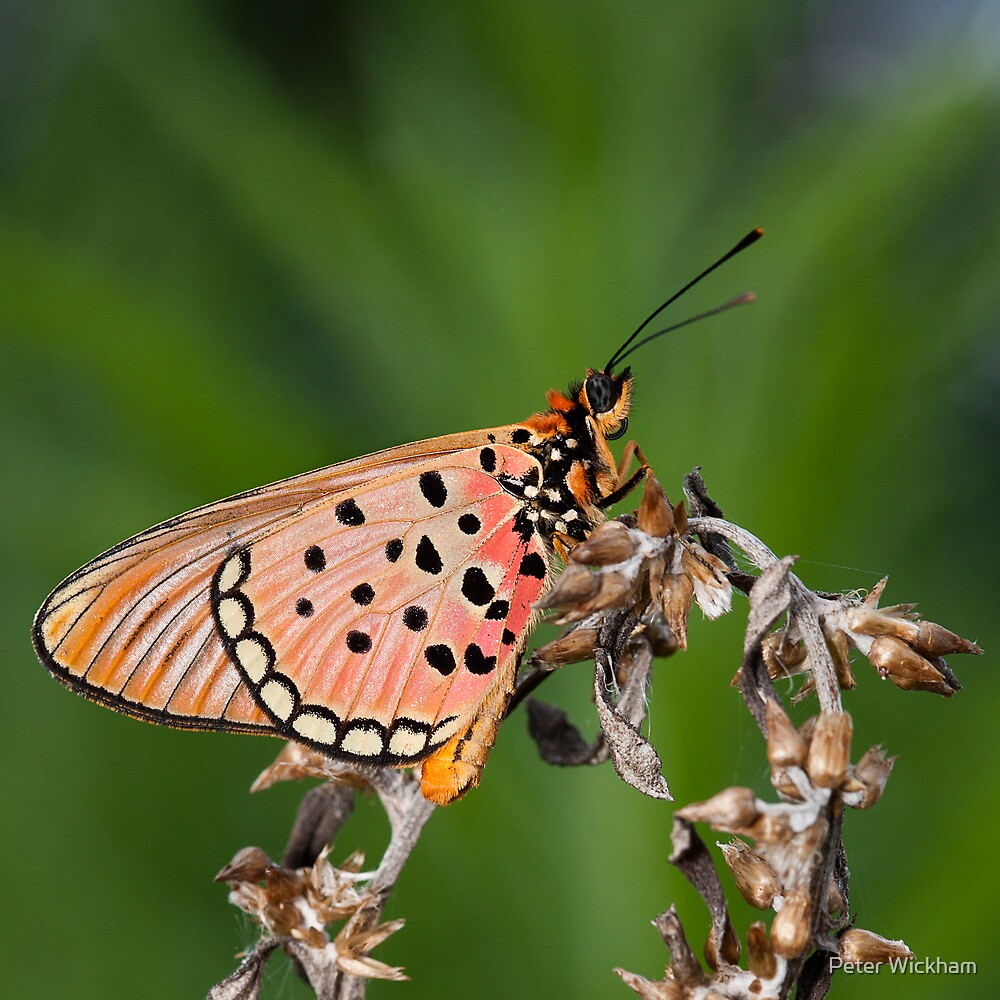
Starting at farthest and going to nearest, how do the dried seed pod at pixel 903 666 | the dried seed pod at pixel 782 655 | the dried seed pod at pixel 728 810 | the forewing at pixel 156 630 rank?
the forewing at pixel 156 630 → the dried seed pod at pixel 782 655 → the dried seed pod at pixel 903 666 → the dried seed pod at pixel 728 810

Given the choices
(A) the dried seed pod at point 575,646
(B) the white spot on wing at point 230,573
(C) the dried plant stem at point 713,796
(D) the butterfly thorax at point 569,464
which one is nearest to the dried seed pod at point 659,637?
(C) the dried plant stem at point 713,796

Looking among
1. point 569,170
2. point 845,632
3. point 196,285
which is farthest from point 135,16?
point 845,632

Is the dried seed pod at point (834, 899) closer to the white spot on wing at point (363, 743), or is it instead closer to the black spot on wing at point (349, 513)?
the white spot on wing at point (363, 743)

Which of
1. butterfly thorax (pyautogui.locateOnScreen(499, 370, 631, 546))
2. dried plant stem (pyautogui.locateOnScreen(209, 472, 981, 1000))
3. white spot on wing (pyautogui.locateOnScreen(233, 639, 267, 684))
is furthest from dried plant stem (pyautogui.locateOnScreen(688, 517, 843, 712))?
white spot on wing (pyautogui.locateOnScreen(233, 639, 267, 684))

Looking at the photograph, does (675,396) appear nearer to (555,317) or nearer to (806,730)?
(555,317)

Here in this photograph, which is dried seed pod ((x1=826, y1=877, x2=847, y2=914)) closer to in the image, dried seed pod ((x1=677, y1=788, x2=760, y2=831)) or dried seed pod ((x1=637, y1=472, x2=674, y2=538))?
dried seed pod ((x1=677, y1=788, x2=760, y2=831))

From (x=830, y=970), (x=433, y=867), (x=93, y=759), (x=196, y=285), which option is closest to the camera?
(x=830, y=970)
